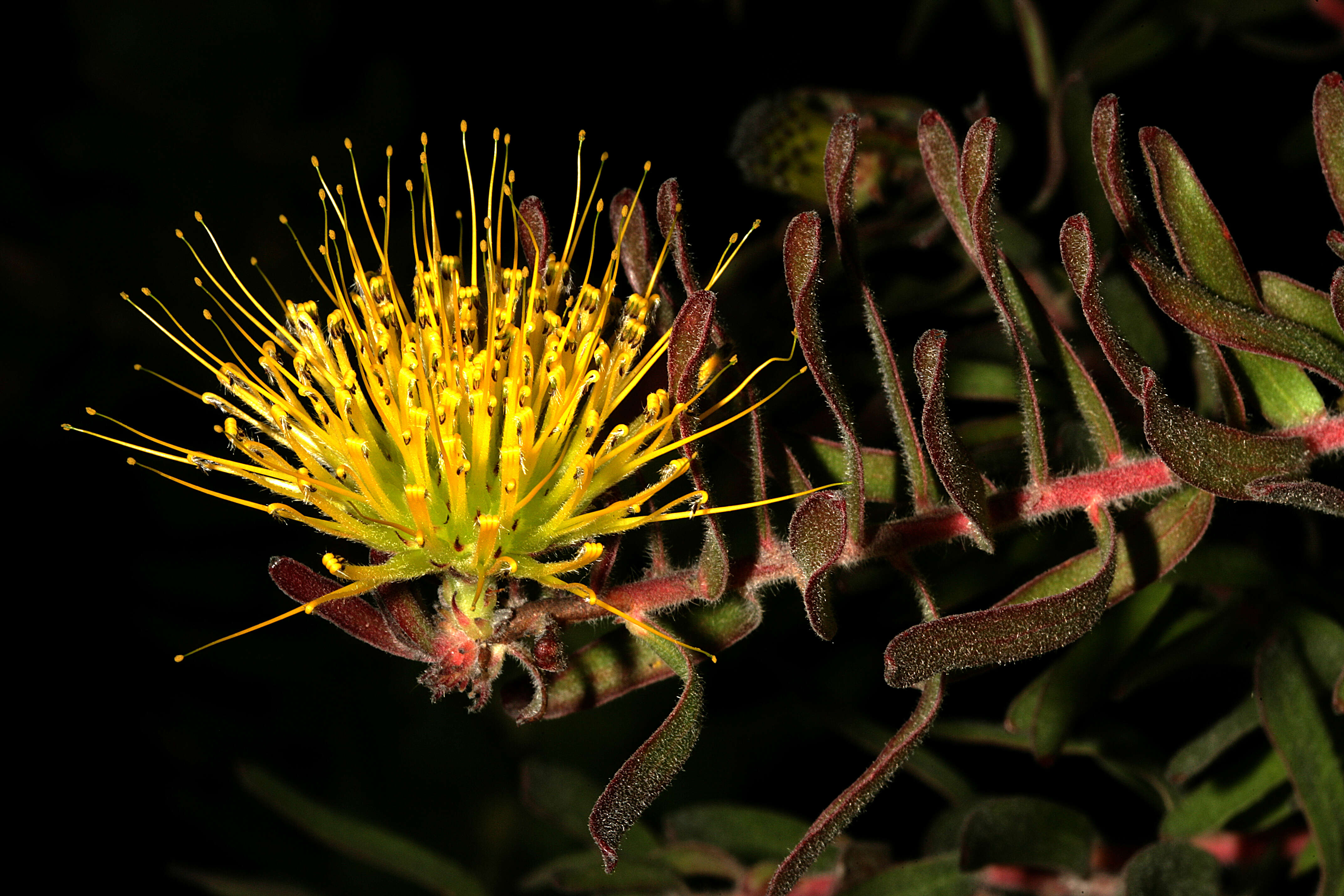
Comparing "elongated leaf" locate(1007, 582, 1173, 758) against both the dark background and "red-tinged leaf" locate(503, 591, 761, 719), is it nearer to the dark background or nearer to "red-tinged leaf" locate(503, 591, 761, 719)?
"red-tinged leaf" locate(503, 591, 761, 719)

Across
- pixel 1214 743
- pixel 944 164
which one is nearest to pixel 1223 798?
pixel 1214 743

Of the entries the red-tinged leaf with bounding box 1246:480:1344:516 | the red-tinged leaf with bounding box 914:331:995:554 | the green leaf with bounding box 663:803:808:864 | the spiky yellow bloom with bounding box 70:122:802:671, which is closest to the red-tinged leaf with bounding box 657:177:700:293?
the spiky yellow bloom with bounding box 70:122:802:671

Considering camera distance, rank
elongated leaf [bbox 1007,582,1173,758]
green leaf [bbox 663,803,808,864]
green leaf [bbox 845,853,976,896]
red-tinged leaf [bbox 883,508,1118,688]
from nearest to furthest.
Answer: red-tinged leaf [bbox 883,508,1118,688] < elongated leaf [bbox 1007,582,1173,758] < green leaf [bbox 845,853,976,896] < green leaf [bbox 663,803,808,864]

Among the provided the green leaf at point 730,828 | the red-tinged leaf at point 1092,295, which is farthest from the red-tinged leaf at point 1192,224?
the green leaf at point 730,828

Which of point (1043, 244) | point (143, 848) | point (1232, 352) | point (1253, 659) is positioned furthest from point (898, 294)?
point (143, 848)

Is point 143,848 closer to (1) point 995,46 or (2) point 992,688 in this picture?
(2) point 992,688

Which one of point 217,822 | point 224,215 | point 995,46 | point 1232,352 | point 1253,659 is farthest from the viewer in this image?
point 224,215
